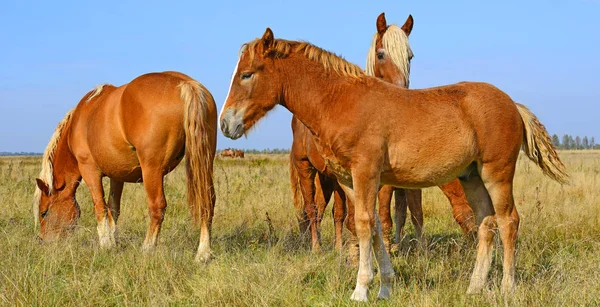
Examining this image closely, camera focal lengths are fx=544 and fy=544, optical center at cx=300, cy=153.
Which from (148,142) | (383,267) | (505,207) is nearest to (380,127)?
(383,267)

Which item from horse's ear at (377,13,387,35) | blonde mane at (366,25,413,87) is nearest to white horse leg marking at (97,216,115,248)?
blonde mane at (366,25,413,87)

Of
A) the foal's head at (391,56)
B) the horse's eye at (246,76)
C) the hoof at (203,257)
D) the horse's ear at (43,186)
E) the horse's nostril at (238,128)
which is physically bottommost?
the hoof at (203,257)

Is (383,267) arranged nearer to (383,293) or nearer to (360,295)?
(383,293)

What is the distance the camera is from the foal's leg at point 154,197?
5.77 meters

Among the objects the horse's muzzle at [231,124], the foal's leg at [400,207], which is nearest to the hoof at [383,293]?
the horse's muzzle at [231,124]

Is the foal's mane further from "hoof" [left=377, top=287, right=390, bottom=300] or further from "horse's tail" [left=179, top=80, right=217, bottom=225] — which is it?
"hoof" [left=377, top=287, right=390, bottom=300]

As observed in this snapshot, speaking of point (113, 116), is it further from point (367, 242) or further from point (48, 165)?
point (367, 242)

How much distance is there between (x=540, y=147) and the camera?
15.3 ft

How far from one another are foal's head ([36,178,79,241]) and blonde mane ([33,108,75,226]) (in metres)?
0.04

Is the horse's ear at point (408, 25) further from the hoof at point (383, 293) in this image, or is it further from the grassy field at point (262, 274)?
the hoof at point (383, 293)

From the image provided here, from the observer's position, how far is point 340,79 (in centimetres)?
447

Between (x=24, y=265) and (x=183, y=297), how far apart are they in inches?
57.3

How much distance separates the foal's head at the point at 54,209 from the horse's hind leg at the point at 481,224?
4.86 m

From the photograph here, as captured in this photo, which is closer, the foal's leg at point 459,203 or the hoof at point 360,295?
the hoof at point 360,295
